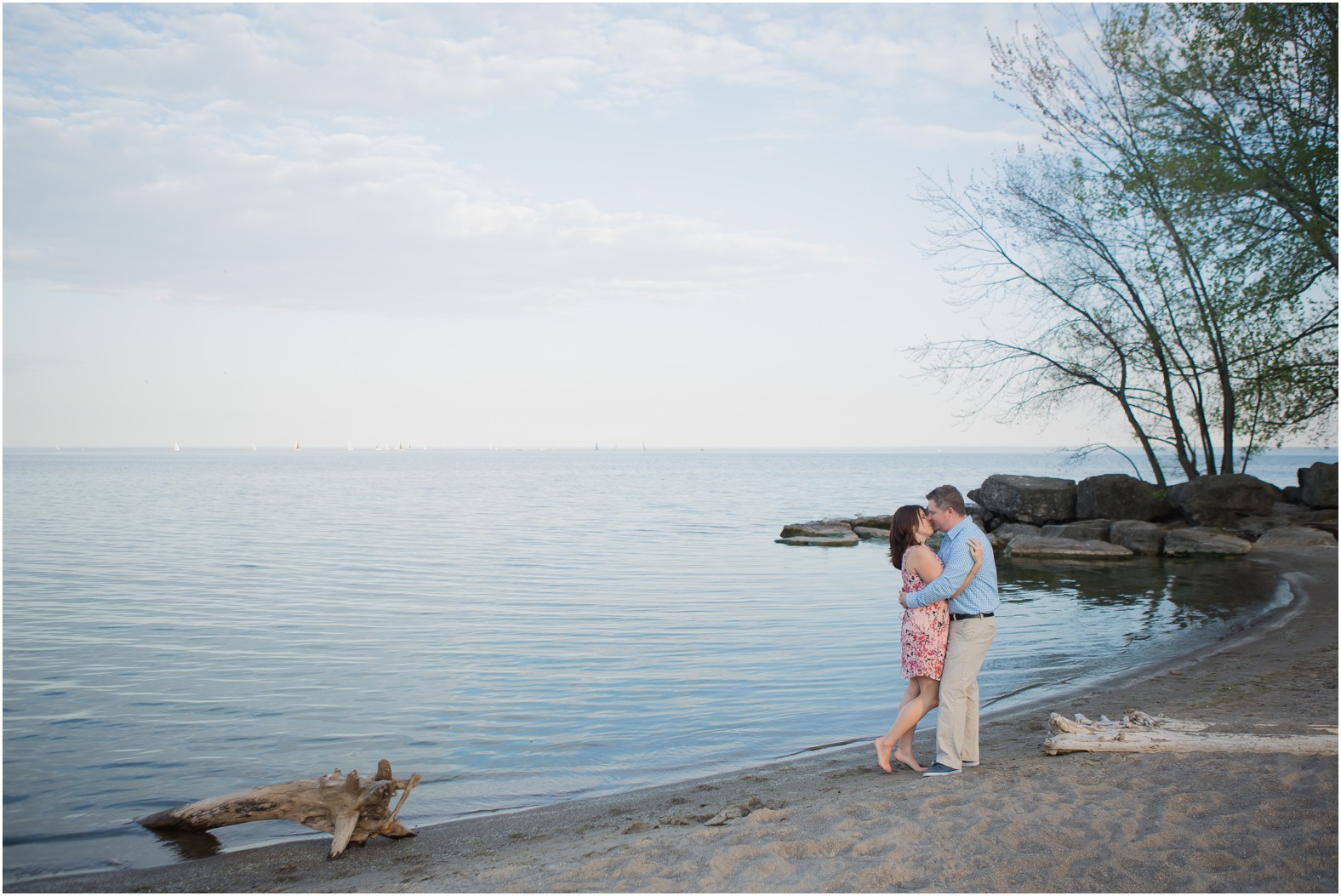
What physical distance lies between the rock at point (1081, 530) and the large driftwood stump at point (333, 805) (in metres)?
24.3

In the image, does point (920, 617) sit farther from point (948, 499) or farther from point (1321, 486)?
point (1321, 486)

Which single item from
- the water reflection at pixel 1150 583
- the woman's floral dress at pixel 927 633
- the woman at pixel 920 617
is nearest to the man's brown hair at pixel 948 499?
the woman at pixel 920 617

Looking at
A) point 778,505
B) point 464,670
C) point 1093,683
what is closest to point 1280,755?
point 1093,683

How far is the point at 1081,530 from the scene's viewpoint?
2767 centimetres

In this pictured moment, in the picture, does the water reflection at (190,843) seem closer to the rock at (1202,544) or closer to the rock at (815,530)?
the rock at (1202,544)

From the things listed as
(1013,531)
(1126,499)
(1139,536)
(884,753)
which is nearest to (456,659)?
(884,753)

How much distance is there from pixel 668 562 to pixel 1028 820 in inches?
739

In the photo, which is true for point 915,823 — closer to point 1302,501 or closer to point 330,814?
point 330,814

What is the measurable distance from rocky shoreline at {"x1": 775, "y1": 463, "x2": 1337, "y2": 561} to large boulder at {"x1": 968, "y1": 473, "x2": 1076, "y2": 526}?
0.03 m

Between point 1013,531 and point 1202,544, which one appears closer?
point 1202,544

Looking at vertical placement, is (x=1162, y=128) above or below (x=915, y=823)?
above

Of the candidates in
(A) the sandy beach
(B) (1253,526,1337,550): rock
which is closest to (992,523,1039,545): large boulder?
(B) (1253,526,1337,550): rock

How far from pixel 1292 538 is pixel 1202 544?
7.55 ft

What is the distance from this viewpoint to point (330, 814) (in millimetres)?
6129
